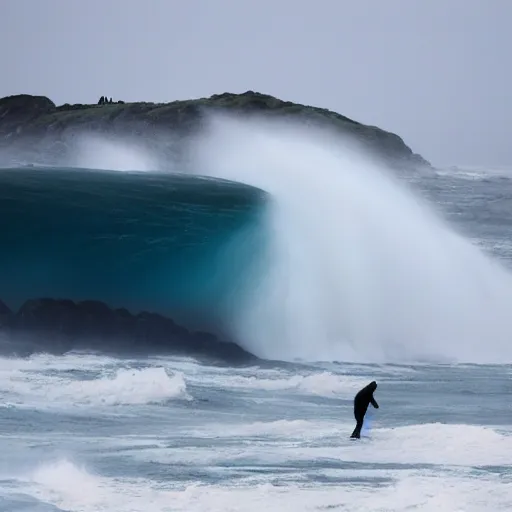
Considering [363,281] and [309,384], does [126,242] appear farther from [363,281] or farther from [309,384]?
[309,384]

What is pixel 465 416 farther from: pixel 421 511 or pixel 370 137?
pixel 370 137

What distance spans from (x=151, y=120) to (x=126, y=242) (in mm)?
46016

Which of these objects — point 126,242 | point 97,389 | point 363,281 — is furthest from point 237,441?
point 363,281

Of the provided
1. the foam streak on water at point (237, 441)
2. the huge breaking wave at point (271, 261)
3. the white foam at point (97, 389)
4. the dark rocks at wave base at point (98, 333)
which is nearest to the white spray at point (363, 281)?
the huge breaking wave at point (271, 261)

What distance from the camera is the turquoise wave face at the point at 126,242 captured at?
19266mm

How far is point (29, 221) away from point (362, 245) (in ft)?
19.7

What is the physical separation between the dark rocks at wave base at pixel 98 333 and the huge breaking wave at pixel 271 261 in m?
0.51

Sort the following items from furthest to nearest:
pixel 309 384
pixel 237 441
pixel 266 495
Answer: pixel 309 384 → pixel 237 441 → pixel 266 495

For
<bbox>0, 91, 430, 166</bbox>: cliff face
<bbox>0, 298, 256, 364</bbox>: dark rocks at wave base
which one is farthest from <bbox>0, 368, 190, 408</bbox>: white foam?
<bbox>0, 91, 430, 166</bbox>: cliff face

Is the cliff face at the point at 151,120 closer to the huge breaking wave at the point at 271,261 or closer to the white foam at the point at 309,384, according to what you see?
the huge breaking wave at the point at 271,261

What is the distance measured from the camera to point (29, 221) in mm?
20406

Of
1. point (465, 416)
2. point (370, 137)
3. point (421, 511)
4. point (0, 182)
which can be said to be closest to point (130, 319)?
point (0, 182)

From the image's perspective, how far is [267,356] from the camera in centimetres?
1780

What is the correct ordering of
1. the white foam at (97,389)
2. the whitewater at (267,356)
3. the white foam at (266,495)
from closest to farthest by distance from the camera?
the white foam at (266,495), the whitewater at (267,356), the white foam at (97,389)
